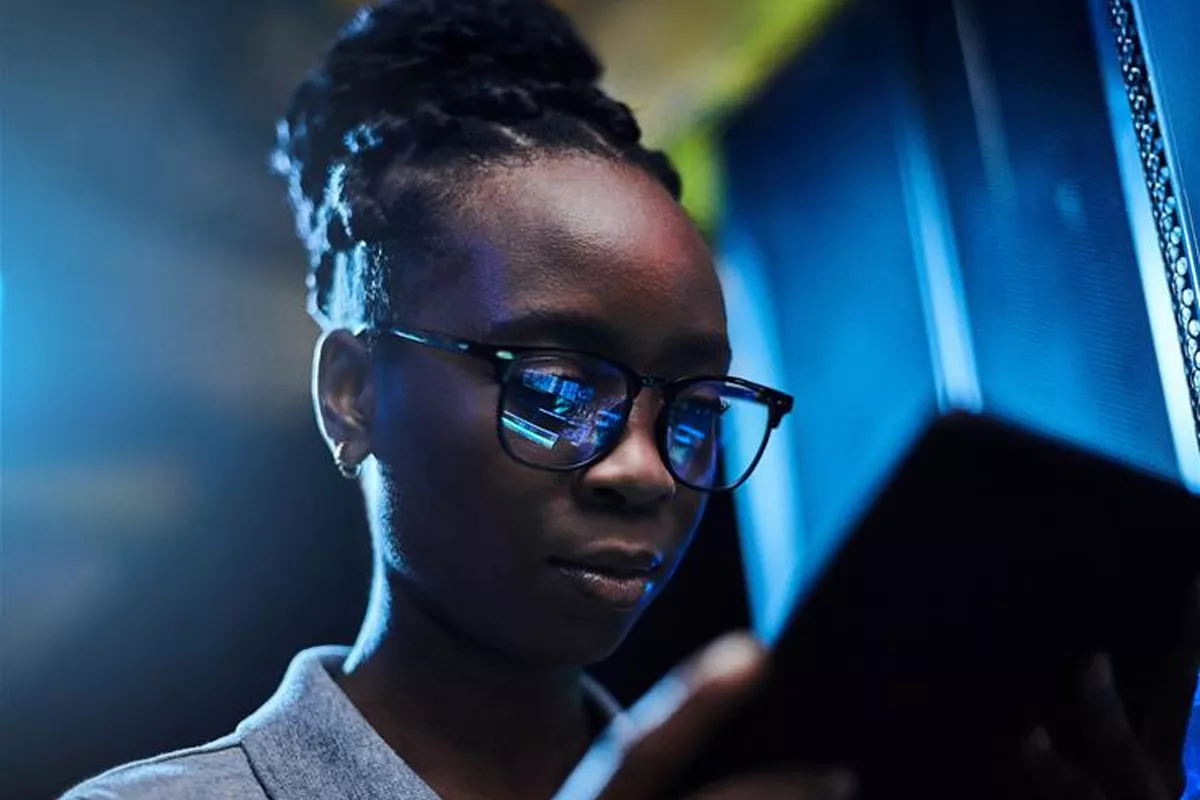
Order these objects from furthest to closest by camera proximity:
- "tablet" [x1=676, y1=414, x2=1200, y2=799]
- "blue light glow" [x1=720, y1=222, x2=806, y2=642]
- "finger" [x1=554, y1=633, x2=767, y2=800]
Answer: "blue light glow" [x1=720, y1=222, x2=806, y2=642], "tablet" [x1=676, y1=414, x2=1200, y2=799], "finger" [x1=554, y1=633, x2=767, y2=800]

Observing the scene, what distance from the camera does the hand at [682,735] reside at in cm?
49

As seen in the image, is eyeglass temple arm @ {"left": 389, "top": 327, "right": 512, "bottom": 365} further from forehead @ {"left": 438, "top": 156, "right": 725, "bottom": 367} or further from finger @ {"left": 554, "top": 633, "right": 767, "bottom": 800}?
finger @ {"left": 554, "top": 633, "right": 767, "bottom": 800}

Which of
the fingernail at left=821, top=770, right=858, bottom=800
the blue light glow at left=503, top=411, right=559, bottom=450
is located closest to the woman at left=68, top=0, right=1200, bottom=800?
the blue light glow at left=503, top=411, right=559, bottom=450

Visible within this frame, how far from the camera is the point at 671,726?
0.49m

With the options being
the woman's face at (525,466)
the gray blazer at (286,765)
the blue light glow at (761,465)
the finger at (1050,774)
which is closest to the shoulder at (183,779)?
the gray blazer at (286,765)

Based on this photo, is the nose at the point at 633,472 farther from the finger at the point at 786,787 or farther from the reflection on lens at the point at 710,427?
the finger at the point at 786,787

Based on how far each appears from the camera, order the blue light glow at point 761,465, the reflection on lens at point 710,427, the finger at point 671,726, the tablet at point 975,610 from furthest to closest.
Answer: the blue light glow at point 761,465, the reflection on lens at point 710,427, the tablet at point 975,610, the finger at point 671,726

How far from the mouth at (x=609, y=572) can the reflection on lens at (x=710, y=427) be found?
64 millimetres

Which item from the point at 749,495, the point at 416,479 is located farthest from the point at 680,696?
the point at 749,495

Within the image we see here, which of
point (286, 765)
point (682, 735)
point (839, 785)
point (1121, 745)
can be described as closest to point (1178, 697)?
point (1121, 745)

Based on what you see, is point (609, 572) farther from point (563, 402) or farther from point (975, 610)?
point (975, 610)

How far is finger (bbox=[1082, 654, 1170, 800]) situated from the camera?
2.31 feet

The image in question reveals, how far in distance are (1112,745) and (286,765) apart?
511 millimetres

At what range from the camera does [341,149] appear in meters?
0.82
